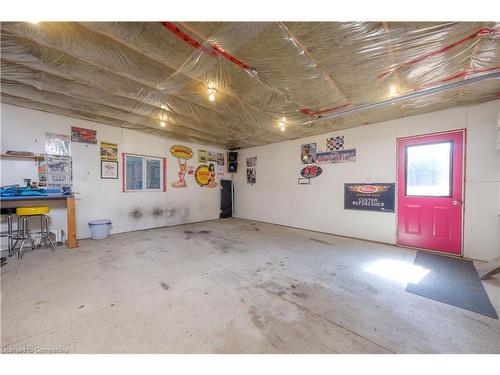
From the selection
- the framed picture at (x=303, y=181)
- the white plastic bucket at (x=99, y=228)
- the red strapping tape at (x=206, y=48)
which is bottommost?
the white plastic bucket at (x=99, y=228)

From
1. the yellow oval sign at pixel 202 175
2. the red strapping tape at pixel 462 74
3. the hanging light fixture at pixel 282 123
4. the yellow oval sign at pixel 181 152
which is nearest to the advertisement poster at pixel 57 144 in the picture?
the yellow oval sign at pixel 181 152

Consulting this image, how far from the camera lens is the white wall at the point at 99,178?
11.1ft

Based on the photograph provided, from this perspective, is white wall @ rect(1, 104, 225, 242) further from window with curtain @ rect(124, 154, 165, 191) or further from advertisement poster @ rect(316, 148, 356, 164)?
advertisement poster @ rect(316, 148, 356, 164)

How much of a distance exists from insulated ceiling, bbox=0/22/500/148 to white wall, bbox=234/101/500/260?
0.32 m

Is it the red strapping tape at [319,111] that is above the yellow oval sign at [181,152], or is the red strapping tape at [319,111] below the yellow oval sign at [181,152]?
above

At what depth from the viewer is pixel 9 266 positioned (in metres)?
2.62

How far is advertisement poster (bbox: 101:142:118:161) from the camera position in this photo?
4293mm

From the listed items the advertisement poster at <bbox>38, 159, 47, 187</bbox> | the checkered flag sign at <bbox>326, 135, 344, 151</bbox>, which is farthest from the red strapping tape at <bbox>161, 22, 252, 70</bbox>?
the advertisement poster at <bbox>38, 159, 47, 187</bbox>

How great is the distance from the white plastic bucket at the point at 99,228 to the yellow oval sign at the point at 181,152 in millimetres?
2403

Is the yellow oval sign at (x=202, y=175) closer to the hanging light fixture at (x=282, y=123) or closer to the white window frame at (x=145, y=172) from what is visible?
the white window frame at (x=145, y=172)

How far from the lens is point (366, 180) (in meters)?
4.12

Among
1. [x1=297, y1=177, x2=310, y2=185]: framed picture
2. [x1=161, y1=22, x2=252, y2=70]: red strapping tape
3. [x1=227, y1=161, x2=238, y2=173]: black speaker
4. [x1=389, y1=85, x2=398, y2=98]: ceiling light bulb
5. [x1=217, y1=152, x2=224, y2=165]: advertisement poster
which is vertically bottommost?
[x1=297, y1=177, x2=310, y2=185]: framed picture
